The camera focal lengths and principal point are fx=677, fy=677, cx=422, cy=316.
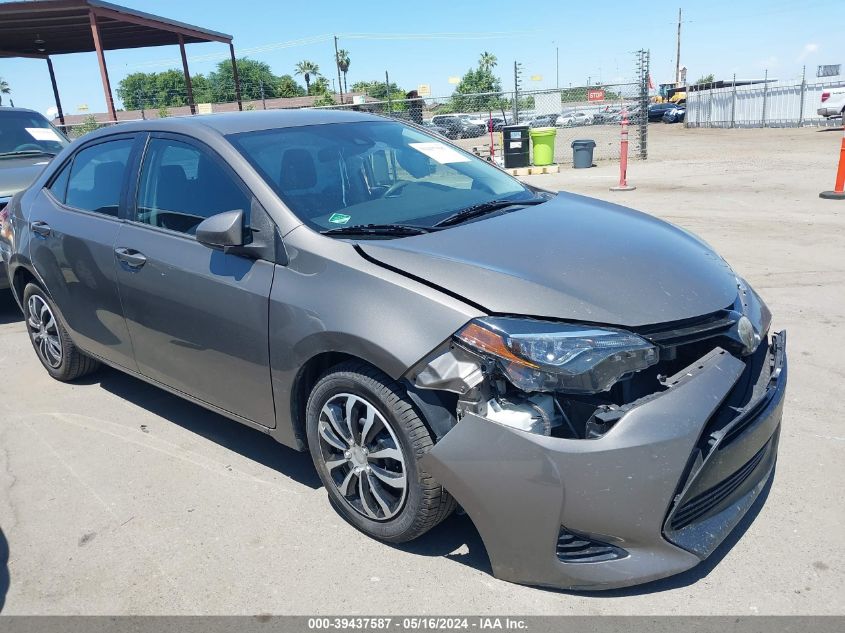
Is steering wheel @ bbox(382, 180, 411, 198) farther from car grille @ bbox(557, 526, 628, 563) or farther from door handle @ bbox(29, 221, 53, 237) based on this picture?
door handle @ bbox(29, 221, 53, 237)

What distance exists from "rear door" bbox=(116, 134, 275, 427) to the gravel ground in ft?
1.48

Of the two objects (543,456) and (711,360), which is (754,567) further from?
(543,456)

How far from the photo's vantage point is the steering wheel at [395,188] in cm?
341

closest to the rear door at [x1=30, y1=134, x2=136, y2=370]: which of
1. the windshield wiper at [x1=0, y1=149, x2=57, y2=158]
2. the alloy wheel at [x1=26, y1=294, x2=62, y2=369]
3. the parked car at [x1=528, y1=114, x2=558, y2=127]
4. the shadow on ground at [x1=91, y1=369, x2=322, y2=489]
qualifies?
the alloy wheel at [x1=26, y1=294, x2=62, y2=369]

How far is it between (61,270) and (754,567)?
160 inches

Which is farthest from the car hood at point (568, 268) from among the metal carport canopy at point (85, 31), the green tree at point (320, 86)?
the green tree at point (320, 86)

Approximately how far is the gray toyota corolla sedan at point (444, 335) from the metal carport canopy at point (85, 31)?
14427 mm

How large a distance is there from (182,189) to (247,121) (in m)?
0.50

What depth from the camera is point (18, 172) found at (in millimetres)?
7082

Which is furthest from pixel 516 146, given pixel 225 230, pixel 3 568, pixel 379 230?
pixel 3 568

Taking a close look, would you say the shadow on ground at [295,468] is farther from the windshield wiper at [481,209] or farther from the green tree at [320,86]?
the green tree at [320,86]

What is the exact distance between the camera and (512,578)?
2.45 metres

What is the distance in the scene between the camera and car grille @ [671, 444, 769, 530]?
2.32 metres

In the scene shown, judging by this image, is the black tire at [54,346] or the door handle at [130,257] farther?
the black tire at [54,346]
